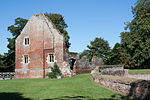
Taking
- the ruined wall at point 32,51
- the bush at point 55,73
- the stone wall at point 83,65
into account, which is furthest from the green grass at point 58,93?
the stone wall at point 83,65

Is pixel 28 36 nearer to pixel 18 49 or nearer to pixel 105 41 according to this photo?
pixel 18 49

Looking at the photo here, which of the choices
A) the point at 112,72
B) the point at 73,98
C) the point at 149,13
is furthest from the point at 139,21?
the point at 73,98

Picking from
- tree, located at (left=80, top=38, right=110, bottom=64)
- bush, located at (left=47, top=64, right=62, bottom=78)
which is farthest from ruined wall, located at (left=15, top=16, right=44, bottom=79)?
tree, located at (left=80, top=38, right=110, bottom=64)

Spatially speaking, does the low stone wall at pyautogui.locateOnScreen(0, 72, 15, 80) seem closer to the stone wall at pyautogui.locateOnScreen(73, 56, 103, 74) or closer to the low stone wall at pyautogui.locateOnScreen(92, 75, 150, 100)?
the stone wall at pyautogui.locateOnScreen(73, 56, 103, 74)

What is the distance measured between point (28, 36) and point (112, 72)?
13.4m

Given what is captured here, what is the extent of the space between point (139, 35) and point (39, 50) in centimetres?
2264

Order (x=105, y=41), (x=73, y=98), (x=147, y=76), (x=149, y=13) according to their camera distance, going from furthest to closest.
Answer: (x=105, y=41) < (x=149, y=13) < (x=147, y=76) < (x=73, y=98)

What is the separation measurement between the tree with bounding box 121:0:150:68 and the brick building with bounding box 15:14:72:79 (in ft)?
62.9

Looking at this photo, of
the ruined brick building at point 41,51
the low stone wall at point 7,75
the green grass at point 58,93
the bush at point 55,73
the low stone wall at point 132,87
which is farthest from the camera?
the low stone wall at point 7,75

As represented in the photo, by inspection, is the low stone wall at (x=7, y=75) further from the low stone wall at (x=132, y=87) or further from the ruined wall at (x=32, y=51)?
the low stone wall at (x=132, y=87)

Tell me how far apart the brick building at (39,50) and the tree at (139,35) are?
19170 mm

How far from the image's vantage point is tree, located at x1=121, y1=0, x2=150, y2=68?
126 feet

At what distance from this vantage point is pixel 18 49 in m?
29.5

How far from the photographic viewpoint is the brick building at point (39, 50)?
26642mm
